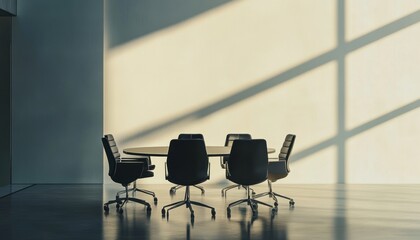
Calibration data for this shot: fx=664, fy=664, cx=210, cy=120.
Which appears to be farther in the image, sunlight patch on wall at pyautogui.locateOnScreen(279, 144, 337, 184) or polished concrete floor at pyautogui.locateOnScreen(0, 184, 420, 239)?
sunlight patch on wall at pyautogui.locateOnScreen(279, 144, 337, 184)

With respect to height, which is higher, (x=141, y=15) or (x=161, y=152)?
(x=141, y=15)

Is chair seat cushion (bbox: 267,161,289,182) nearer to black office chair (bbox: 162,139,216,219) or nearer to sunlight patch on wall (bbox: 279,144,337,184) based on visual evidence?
black office chair (bbox: 162,139,216,219)

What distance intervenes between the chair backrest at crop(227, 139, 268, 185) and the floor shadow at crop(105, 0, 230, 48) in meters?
3.98

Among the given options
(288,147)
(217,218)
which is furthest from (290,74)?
(217,218)

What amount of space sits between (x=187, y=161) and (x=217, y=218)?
639 mm

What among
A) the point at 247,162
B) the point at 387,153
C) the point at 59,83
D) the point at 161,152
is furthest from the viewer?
the point at 387,153

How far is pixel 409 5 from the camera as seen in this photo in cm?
1033

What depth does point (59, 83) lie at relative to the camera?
393 inches

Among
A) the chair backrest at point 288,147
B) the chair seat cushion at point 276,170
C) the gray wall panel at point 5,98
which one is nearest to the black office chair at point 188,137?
the chair backrest at point 288,147

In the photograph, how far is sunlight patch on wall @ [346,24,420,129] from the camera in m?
10.3

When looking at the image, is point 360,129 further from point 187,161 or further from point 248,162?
point 187,161

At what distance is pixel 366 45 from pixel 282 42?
1306 mm

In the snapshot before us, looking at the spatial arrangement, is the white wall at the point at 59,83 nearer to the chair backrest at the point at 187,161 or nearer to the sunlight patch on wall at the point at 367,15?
the chair backrest at the point at 187,161

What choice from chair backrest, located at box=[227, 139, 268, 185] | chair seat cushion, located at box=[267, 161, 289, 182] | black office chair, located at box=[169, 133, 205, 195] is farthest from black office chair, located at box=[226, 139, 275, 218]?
black office chair, located at box=[169, 133, 205, 195]
